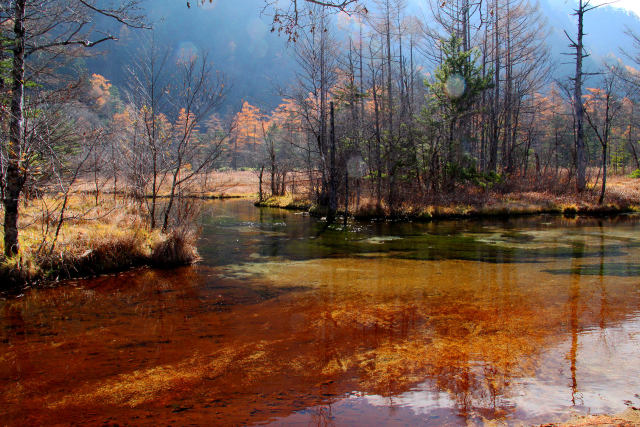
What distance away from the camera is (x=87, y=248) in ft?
26.2

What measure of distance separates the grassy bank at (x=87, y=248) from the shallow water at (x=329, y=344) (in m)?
0.45

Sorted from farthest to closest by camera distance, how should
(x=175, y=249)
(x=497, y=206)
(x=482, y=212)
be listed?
(x=497, y=206) → (x=482, y=212) → (x=175, y=249)

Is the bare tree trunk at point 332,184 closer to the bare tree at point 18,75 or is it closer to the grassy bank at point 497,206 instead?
the grassy bank at point 497,206

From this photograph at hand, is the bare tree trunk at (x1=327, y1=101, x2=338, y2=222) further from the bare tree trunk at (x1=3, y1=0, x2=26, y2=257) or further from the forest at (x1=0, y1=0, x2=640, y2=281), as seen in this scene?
the bare tree trunk at (x1=3, y1=0, x2=26, y2=257)

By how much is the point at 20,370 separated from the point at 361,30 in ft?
100

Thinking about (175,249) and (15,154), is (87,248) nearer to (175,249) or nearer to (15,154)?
(175,249)

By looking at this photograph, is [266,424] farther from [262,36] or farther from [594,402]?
[262,36]

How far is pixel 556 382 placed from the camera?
11.9 ft

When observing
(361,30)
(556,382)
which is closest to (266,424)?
(556,382)

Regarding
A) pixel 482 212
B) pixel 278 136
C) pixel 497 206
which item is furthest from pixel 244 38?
pixel 482 212

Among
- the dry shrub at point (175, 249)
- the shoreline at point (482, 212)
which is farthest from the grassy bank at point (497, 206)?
the dry shrub at point (175, 249)

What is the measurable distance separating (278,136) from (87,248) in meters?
29.3

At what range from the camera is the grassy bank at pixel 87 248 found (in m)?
7.19

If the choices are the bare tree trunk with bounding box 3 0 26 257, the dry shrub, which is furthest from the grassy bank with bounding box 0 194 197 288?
the bare tree trunk with bounding box 3 0 26 257
